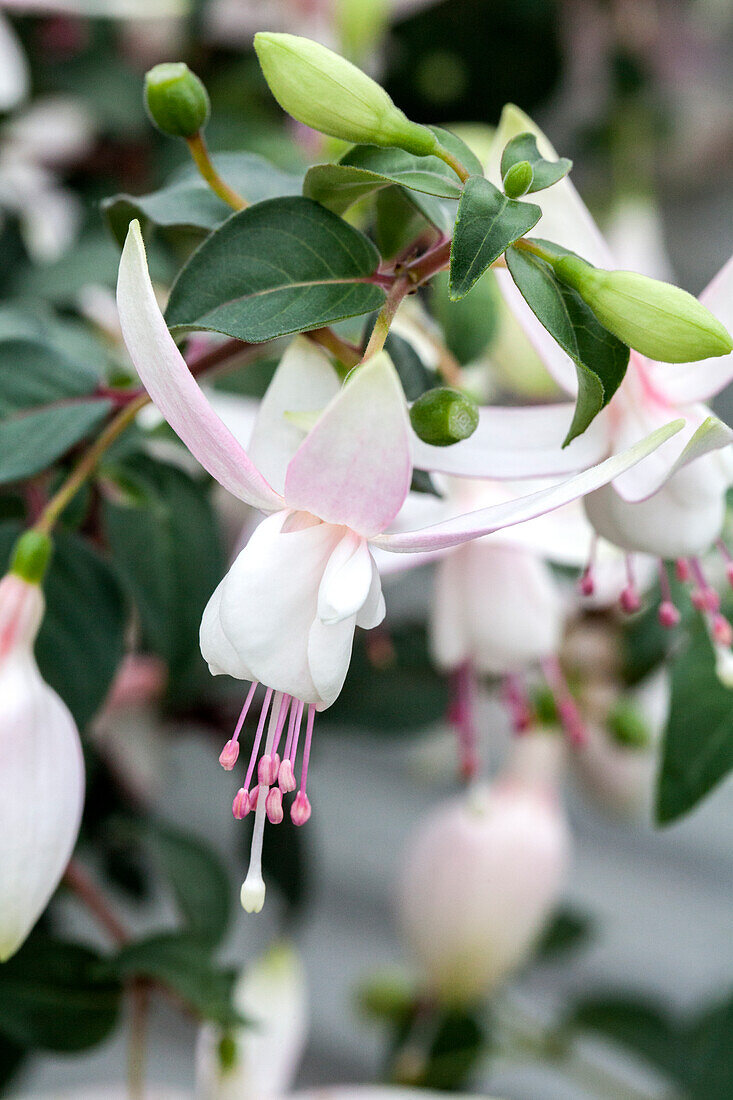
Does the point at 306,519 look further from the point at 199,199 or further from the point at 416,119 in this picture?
the point at 416,119

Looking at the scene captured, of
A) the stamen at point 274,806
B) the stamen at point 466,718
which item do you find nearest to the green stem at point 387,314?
the stamen at point 274,806

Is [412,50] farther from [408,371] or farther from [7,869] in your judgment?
[7,869]

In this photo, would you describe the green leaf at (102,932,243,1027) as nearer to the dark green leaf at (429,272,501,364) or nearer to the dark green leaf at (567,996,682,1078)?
the dark green leaf at (429,272,501,364)

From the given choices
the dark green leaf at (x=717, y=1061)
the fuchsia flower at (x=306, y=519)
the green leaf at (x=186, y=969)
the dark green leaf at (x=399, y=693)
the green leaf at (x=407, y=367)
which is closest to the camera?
the fuchsia flower at (x=306, y=519)

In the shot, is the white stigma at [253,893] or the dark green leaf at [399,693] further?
the dark green leaf at [399,693]

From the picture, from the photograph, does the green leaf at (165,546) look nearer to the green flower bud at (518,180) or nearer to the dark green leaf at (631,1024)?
the green flower bud at (518,180)

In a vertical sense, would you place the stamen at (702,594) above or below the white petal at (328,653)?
below

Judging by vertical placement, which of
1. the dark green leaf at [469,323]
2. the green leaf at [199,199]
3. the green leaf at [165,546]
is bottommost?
the green leaf at [165,546]
